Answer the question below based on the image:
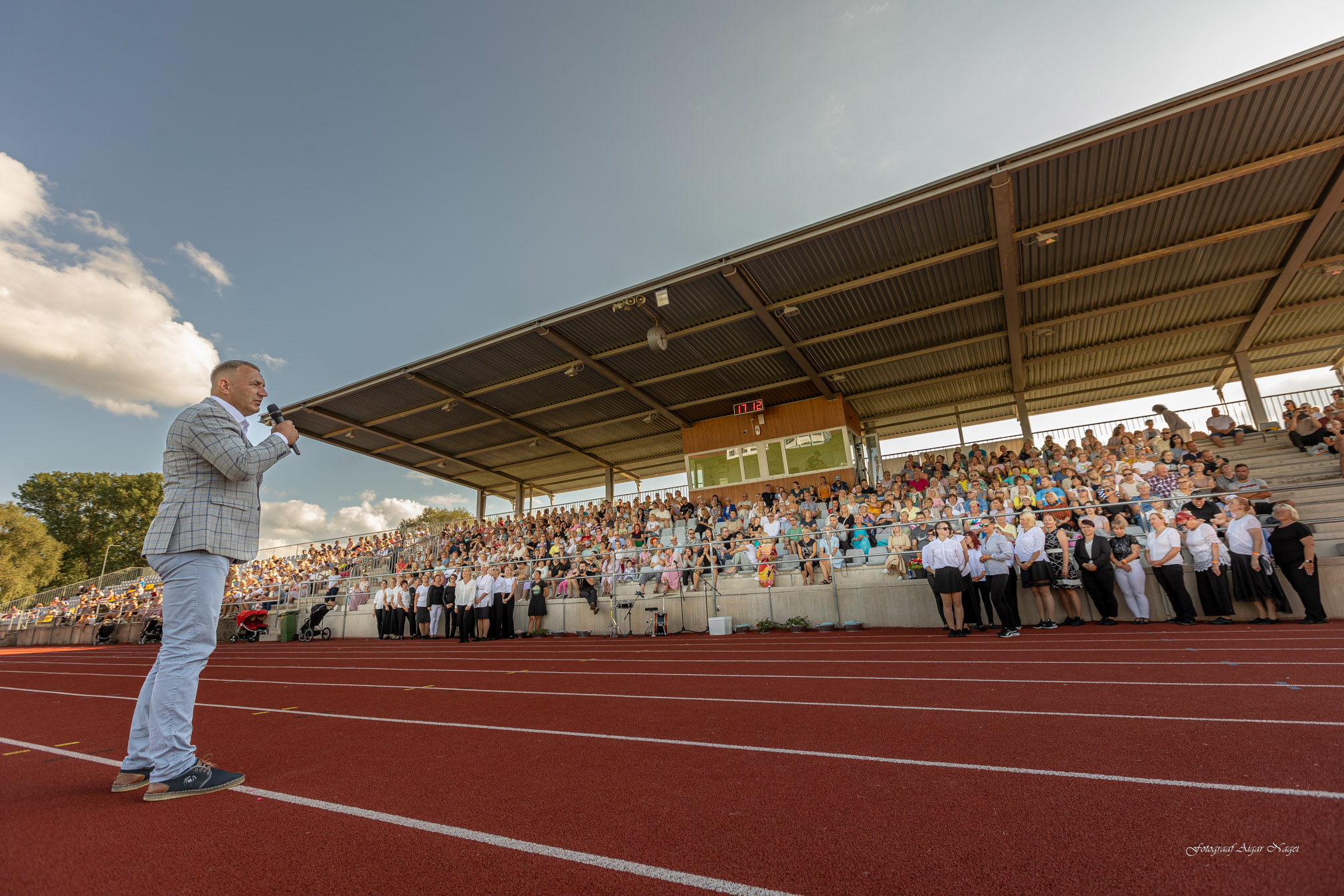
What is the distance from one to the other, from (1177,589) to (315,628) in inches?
808

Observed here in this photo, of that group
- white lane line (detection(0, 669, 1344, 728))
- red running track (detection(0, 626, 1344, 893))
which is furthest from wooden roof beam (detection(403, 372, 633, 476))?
red running track (detection(0, 626, 1344, 893))

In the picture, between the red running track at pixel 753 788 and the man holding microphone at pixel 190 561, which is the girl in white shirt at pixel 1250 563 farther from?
the man holding microphone at pixel 190 561

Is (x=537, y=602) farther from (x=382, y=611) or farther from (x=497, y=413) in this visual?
(x=497, y=413)

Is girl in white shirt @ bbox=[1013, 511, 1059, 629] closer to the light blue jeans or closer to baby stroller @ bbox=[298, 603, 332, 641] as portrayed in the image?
the light blue jeans

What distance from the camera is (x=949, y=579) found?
8555mm

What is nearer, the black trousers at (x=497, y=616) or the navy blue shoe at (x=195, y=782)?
the navy blue shoe at (x=195, y=782)

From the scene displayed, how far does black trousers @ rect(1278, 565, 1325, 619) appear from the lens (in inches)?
295

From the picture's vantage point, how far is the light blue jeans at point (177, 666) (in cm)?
277

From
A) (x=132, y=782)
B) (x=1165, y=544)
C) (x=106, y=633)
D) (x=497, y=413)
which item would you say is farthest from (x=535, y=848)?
(x=106, y=633)

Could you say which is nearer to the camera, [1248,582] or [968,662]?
[968,662]

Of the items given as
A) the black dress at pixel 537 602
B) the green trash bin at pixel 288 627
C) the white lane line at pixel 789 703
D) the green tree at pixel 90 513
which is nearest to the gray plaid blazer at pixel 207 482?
the white lane line at pixel 789 703

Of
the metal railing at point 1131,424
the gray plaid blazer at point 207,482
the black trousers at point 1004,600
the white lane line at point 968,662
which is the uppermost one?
the metal railing at point 1131,424

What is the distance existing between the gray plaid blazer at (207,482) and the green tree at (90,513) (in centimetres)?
5772

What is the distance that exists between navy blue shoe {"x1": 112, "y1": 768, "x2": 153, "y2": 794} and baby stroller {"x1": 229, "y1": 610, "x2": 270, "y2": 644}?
18365 mm
